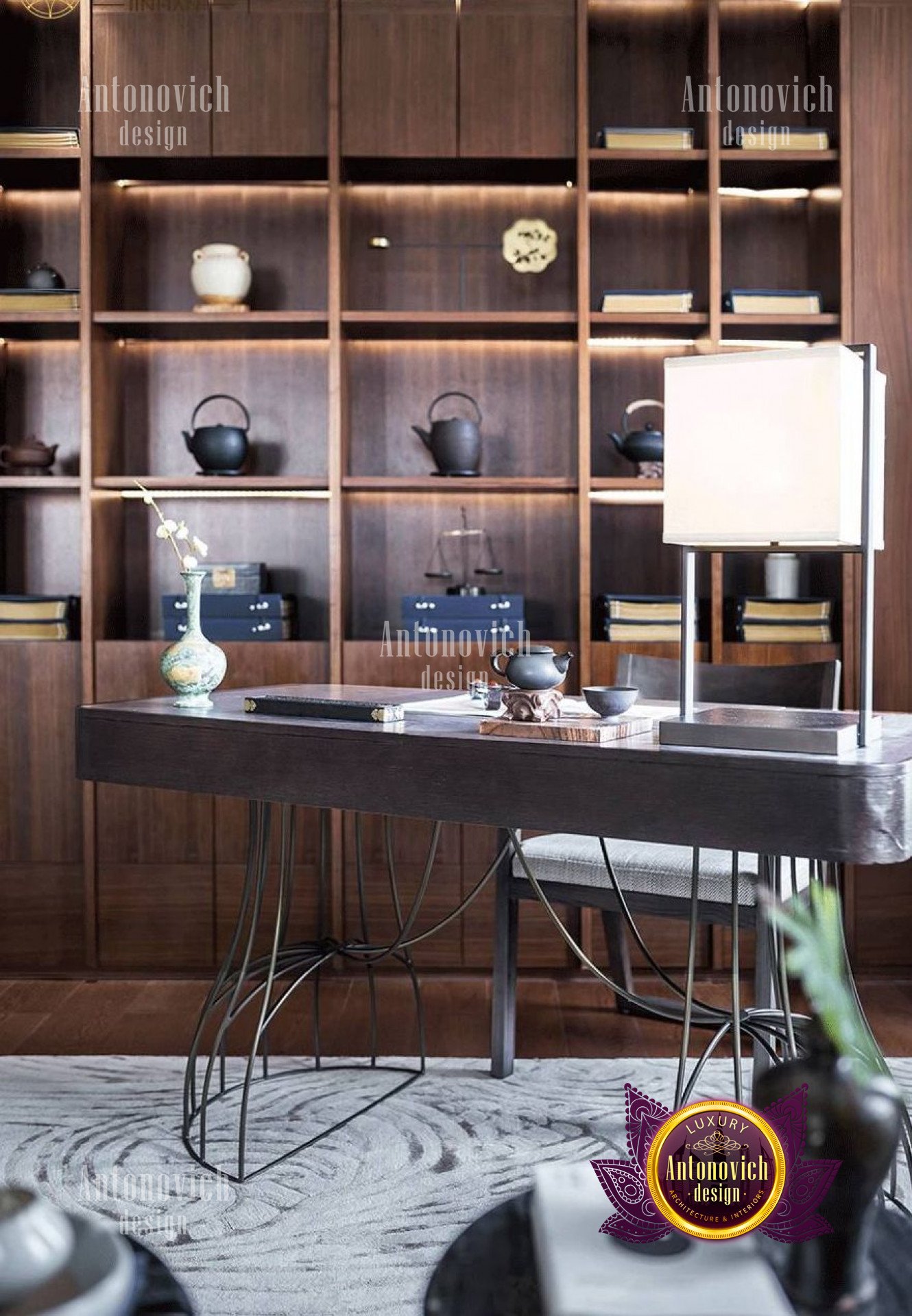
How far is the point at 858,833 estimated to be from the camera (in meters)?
1.56

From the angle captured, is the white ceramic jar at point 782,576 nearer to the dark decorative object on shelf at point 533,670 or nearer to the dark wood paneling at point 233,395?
the dark wood paneling at point 233,395

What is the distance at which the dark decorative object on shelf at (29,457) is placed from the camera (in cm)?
366

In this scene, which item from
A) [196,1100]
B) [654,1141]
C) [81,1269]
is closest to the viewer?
[81,1269]

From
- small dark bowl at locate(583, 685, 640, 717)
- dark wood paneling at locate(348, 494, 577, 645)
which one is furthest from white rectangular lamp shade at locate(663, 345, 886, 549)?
dark wood paneling at locate(348, 494, 577, 645)

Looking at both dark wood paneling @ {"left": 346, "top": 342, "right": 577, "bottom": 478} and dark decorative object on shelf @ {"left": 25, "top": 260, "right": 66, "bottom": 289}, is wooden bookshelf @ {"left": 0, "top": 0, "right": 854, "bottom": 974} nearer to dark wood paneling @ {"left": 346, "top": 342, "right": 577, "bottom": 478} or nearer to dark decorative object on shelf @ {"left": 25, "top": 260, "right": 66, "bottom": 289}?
dark wood paneling @ {"left": 346, "top": 342, "right": 577, "bottom": 478}

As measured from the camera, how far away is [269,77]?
3.56m

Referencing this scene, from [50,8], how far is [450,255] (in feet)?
4.57

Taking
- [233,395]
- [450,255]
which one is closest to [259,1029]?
[233,395]

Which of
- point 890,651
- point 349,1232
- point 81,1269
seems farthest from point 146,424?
point 81,1269

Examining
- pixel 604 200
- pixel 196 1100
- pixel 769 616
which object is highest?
pixel 604 200

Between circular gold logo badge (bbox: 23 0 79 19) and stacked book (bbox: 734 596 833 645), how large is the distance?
105 inches

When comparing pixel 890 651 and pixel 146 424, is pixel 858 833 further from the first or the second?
pixel 146 424

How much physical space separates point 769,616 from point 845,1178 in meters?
2.63

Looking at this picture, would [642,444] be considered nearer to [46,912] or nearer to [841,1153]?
[46,912]
